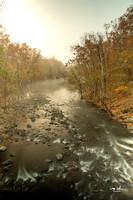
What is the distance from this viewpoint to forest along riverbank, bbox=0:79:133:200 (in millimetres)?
4250

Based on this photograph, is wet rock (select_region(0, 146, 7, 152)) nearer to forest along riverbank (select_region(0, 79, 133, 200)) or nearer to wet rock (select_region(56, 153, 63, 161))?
forest along riverbank (select_region(0, 79, 133, 200))

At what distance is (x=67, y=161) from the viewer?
18.7 feet

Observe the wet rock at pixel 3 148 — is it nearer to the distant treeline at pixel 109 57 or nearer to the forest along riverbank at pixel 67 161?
the forest along riverbank at pixel 67 161

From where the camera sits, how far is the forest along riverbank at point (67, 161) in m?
4.25

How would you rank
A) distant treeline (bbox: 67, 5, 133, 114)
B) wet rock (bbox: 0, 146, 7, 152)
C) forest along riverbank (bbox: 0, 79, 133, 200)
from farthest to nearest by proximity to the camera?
distant treeline (bbox: 67, 5, 133, 114), wet rock (bbox: 0, 146, 7, 152), forest along riverbank (bbox: 0, 79, 133, 200)

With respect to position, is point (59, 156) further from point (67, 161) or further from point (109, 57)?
point (109, 57)

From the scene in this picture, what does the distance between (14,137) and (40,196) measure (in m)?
4.91

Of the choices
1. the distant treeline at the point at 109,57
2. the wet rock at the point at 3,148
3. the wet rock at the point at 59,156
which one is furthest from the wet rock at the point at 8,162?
the distant treeline at the point at 109,57

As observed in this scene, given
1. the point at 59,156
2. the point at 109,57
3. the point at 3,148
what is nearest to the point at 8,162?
the point at 3,148

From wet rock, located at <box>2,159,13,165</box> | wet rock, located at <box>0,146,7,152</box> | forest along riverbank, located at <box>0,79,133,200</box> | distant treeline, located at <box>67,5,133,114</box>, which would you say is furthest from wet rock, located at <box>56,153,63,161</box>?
distant treeline, located at <box>67,5,133,114</box>

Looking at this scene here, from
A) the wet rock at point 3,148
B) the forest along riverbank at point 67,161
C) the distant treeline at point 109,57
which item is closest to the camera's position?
the forest along riverbank at point 67,161

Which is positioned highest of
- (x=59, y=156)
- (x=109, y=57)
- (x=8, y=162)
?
(x=109, y=57)

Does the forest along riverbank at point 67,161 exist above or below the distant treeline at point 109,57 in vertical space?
below

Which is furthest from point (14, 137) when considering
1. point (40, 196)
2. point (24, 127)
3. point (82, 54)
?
point (82, 54)
